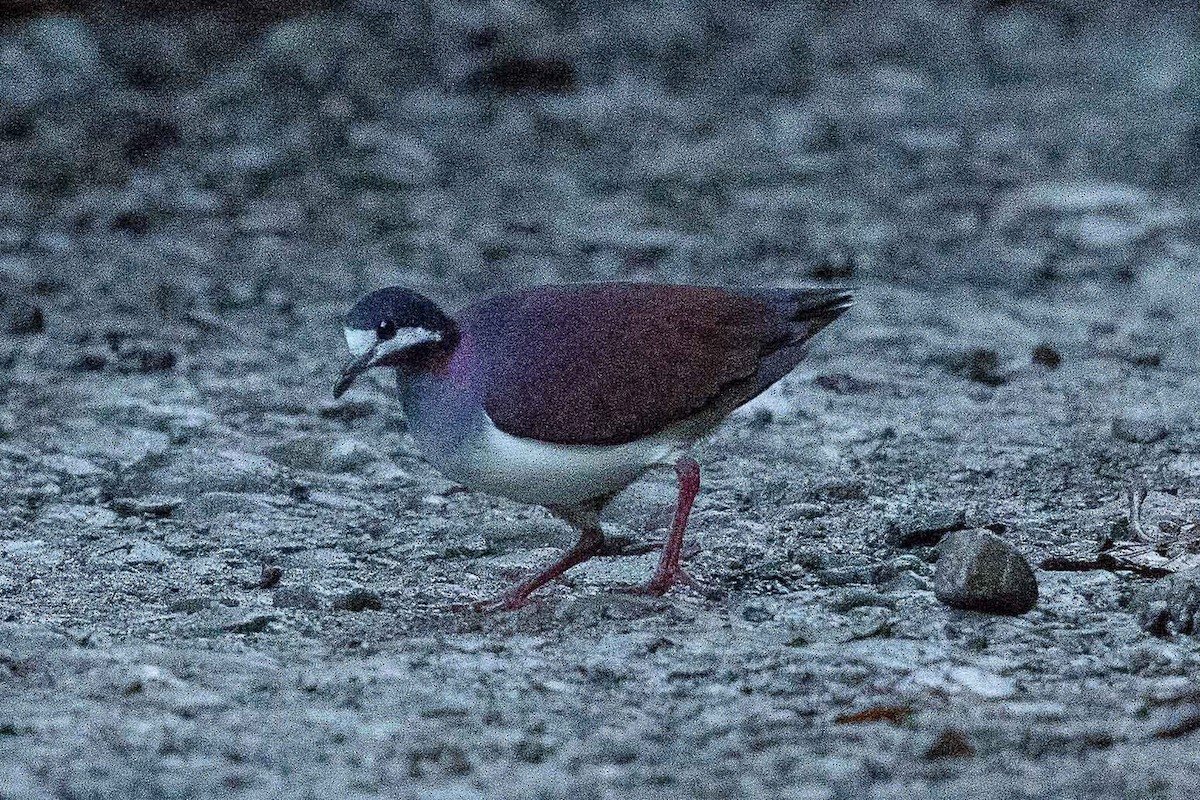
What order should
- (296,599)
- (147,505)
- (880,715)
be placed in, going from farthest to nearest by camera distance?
(147,505) < (296,599) < (880,715)

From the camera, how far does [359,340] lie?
15.5ft

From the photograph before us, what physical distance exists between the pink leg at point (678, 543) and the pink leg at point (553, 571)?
0.58ft

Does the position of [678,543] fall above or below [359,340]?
below

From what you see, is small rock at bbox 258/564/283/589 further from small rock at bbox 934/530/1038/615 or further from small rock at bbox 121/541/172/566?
small rock at bbox 934/530/1038/615

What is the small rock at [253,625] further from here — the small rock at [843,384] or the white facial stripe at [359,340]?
the small rock at [843,384]

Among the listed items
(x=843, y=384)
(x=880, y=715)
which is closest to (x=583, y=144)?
(x=843, y=384)

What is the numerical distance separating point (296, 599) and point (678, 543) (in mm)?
988

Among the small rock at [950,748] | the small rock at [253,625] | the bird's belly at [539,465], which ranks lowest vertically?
the small rock at [950,748]

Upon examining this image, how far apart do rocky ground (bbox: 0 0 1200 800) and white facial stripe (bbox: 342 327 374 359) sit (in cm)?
62

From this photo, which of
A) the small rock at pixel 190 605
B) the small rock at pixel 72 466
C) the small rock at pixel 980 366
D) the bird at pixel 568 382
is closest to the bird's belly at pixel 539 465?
the bird at pixel 568 382

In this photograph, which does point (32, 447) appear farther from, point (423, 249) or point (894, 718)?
point (894, 718)

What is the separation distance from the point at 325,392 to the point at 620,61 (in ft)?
16.2

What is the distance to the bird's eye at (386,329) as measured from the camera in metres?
4.67

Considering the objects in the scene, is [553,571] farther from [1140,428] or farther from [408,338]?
[1140,428]
